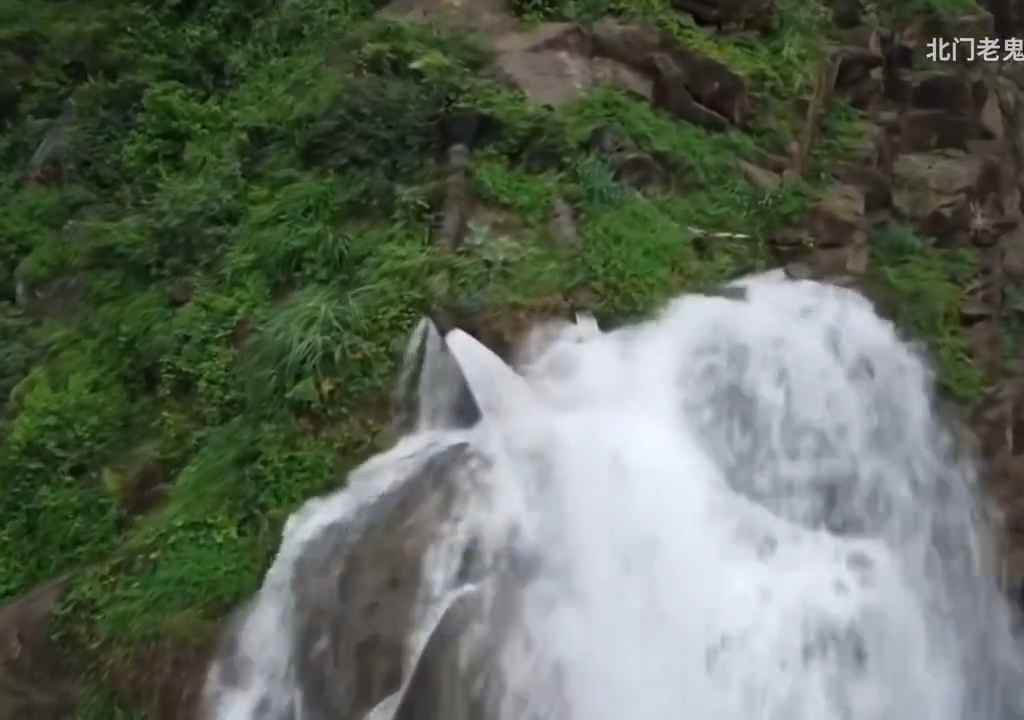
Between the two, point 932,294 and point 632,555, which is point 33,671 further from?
point 932,294

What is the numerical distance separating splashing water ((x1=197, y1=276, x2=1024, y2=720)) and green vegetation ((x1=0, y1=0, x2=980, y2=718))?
0.35m

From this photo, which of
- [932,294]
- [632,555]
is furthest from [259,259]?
[932,294]

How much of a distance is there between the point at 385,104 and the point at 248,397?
2.28m

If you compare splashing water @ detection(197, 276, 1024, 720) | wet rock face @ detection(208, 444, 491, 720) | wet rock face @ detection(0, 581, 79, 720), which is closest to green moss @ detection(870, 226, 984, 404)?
splashing water @ detection(197, 276, 1024, 720)

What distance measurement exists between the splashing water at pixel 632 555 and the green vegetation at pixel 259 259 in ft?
1.16

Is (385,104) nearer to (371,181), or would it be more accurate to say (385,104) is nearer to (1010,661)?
(371,181)

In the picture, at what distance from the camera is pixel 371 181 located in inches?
279

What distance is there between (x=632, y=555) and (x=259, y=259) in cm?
294

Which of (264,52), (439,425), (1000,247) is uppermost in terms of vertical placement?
(264,52)

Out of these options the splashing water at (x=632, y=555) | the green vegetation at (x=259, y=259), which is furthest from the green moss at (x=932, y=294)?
the splashing water at (x=632, y=555)

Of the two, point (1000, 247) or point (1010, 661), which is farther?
point (1000, 247)

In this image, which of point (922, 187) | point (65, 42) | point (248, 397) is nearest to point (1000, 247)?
point (922, 187)

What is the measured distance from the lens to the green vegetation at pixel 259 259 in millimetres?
5766

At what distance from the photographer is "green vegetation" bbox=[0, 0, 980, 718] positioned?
5.77m
